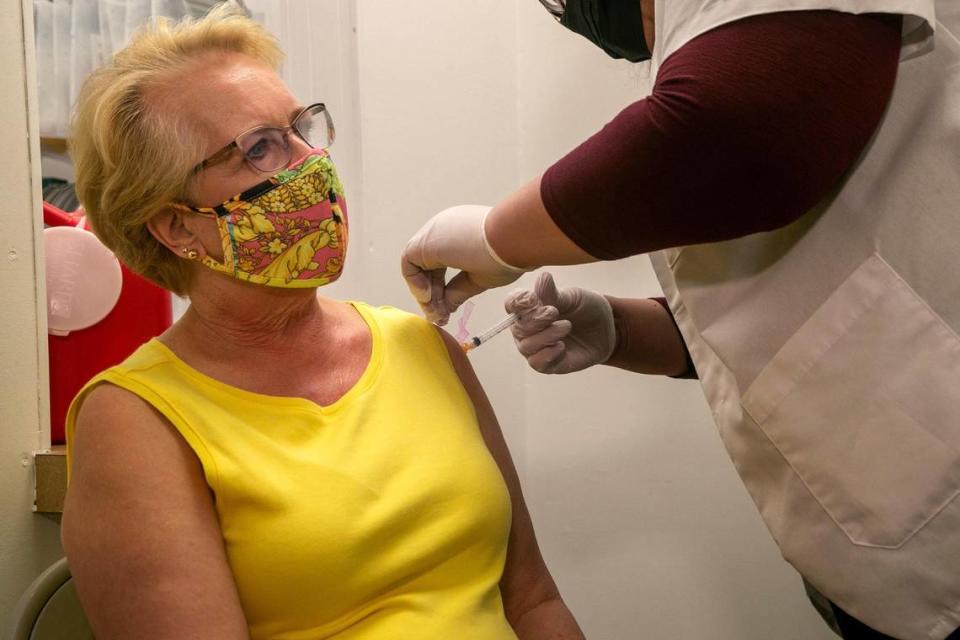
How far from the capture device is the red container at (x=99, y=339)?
5.43 feet

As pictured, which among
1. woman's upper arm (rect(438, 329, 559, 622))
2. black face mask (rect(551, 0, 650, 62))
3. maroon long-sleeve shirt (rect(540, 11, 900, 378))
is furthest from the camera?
woman's upper arm (rect(438, 329, 559, 622))

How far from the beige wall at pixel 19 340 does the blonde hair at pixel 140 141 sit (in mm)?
292

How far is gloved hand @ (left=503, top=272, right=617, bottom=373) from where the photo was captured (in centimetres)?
138

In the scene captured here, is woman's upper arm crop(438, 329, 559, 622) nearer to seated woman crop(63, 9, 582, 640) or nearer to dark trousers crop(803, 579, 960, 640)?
seated woman crop(63, 9, 582, 640)

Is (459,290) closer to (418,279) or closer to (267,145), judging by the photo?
(418,279)

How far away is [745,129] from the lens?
0.76m

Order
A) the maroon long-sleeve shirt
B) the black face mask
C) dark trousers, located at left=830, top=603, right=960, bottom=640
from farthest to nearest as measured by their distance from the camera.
A: the black face mask → dark trousers, located at left=830, top=603, right=960, bottom=640 → the maroon long-sleeve shirt

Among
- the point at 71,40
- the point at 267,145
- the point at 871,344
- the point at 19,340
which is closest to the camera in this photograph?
the point at 871,344

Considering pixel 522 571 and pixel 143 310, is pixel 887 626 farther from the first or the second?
pixel 143 310

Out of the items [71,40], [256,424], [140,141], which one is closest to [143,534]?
[256,424]

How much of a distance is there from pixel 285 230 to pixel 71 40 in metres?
1.09

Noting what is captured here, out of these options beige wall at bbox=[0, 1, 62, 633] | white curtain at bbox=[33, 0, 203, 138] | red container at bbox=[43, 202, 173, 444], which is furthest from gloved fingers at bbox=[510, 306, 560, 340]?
white curtain at bbox=[33, 0, 203, 138]

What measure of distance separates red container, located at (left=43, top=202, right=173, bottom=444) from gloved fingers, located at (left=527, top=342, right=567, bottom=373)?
2.54ft

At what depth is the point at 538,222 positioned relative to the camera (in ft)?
3.06
